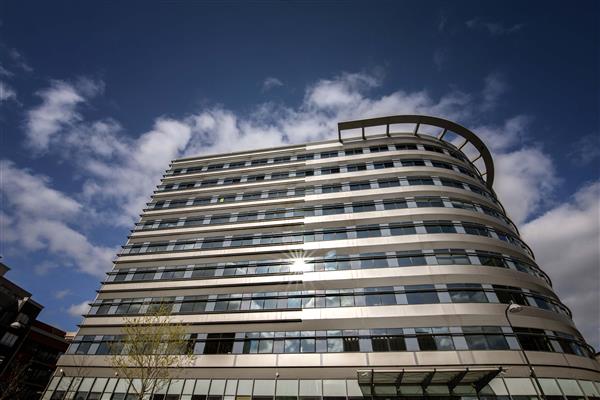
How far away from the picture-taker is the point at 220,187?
43.7 m

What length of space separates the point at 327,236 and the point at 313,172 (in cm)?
1182

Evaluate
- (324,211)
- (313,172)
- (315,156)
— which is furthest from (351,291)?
(315,156)

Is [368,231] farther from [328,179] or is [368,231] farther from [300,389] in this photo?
[300,389]

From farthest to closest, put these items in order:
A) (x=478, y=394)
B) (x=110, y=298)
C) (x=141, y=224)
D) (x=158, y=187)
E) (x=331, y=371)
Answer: (x=158, y=187) → (x=141, y=224) → (x=110, y=298) → (x=331, y=371) → (x=478, y=394)

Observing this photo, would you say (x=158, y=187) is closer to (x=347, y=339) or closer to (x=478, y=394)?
(x=347, y=339)

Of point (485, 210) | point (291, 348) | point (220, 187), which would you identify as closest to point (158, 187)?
point (220, 187)

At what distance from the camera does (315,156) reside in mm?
43344

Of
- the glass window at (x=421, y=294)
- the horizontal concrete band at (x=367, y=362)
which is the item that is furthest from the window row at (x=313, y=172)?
the horizontal concrete band at (x=367, y=362)

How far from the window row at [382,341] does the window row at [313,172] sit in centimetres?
2083

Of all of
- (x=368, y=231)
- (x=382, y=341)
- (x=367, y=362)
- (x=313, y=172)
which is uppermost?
(x=313, y=172)

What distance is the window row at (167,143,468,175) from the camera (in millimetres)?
40719

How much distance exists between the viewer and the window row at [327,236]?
99.2ft

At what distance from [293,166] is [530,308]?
31182 mm

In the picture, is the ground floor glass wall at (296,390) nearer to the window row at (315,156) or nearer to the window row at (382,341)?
the window row at (382,341)
